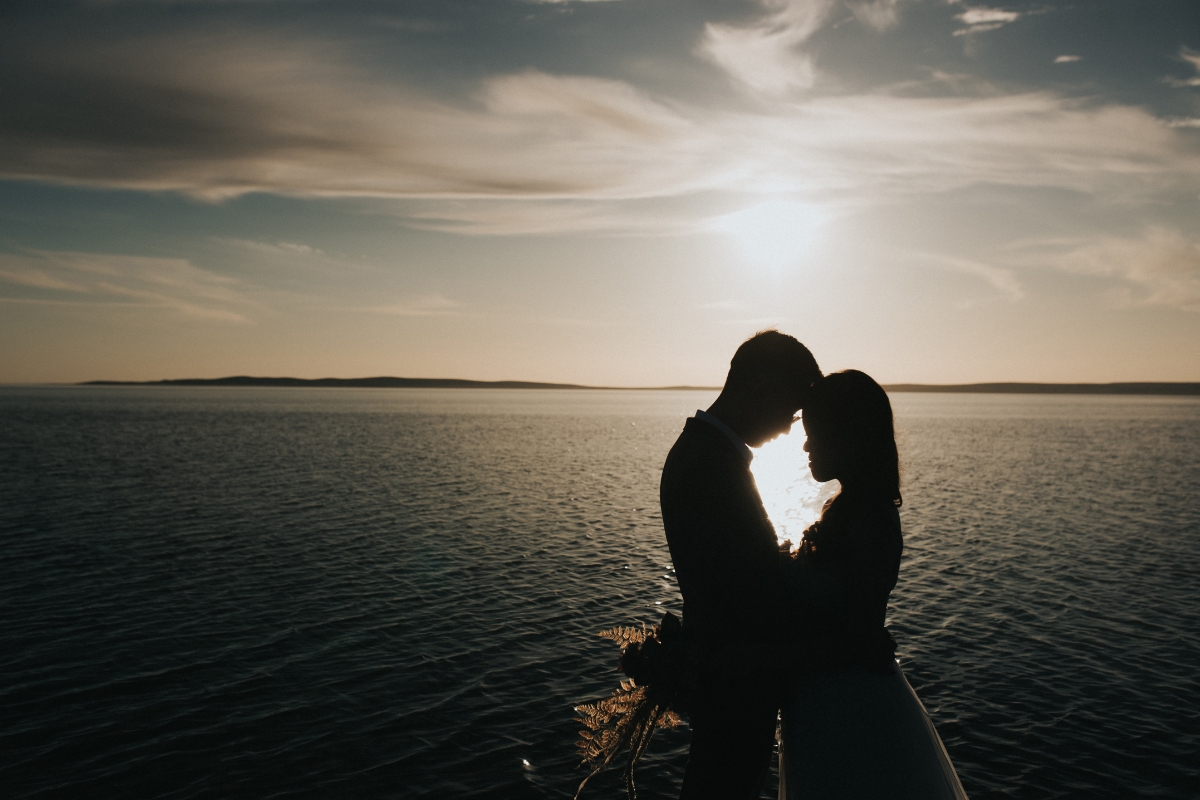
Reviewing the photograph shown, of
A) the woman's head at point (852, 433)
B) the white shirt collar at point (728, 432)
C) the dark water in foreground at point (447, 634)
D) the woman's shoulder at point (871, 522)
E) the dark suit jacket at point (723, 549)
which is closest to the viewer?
the dark suit jacket at point (723, 549)

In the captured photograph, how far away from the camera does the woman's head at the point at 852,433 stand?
398cm

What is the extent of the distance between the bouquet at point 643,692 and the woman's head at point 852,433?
124 cm

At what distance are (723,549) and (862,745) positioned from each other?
1.34 metres

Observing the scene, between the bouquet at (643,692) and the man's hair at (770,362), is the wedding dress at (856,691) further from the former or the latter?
the man's hair at (770,362)

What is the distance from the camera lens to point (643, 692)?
4.03m

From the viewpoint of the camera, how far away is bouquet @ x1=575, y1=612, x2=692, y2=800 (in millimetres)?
3613

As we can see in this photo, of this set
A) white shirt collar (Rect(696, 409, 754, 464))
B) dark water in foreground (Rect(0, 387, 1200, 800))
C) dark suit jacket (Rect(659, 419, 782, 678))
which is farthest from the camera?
dark water in foreground (Rect(0, 387, 1200, 800))

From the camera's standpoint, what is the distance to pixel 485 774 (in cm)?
879

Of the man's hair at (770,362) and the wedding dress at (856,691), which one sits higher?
the man's hair at (770,362)

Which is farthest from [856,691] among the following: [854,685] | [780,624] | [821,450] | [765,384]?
[765,384]

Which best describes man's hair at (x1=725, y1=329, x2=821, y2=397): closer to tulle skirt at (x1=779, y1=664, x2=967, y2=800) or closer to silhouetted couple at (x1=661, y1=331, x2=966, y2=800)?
silhouetted couple at (x1=661, y1=331, x2=966, y2=800)

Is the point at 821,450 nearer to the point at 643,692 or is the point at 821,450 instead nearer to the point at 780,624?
the point at 780,624

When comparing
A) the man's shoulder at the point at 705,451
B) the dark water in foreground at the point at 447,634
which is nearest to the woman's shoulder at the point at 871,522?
the man's shoulder at the point at 705,451

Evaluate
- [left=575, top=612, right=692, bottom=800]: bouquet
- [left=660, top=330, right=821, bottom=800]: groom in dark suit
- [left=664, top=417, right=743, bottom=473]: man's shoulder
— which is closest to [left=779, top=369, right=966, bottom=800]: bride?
[left=660, top=330, right=821, bottom=800]: groom in dark suit
